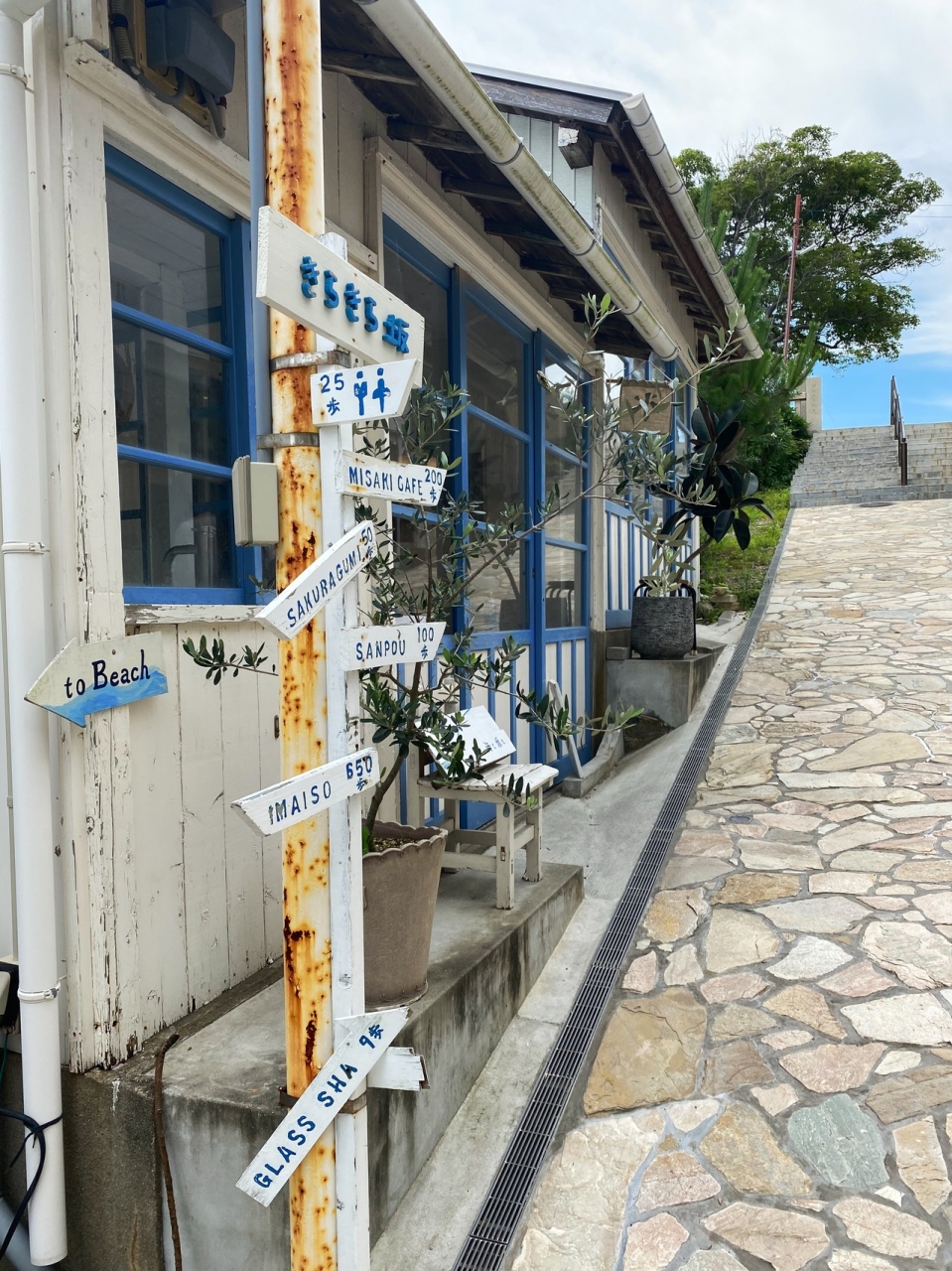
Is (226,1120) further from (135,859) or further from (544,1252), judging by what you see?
(544,1252)

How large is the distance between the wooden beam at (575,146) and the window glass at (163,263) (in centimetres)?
402

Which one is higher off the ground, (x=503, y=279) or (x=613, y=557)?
(x=503, y=279)

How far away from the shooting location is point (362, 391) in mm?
1692

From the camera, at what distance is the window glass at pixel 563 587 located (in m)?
6.06

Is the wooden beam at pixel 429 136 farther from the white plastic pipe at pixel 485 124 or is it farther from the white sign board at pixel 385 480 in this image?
the white sign board at pixel 385 480

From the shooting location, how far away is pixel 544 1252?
2.44 meters

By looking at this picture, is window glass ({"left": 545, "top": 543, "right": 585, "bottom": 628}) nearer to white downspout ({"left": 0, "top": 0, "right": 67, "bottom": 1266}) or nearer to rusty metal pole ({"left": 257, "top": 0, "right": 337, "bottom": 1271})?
white downspout ({"left": 0, "top": 0, "right": 67, "bottom": 1266})

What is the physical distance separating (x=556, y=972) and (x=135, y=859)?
6.68 feet

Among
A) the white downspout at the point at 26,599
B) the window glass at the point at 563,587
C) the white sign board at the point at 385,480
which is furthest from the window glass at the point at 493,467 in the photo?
the white downspout at the point at 26,599

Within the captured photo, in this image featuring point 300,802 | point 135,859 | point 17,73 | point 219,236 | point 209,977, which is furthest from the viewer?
point 219,236

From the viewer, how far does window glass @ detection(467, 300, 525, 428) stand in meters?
4.85

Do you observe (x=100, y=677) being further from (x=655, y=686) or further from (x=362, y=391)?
(x=655, y=686)

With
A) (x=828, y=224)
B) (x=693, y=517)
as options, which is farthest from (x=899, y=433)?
(x=693, y=517)

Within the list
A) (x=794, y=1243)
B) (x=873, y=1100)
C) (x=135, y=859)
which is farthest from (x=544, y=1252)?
(x=135, y=859)
